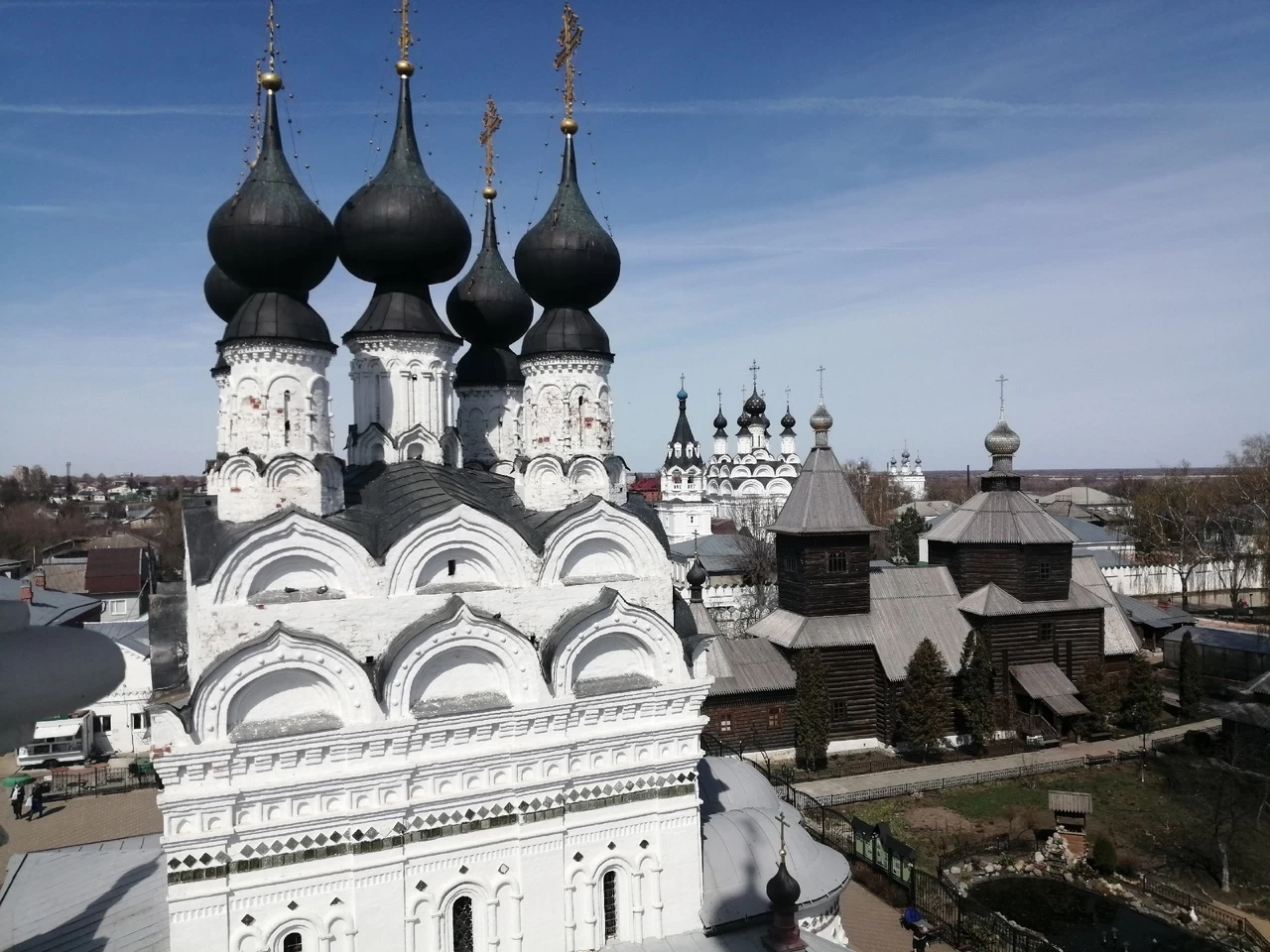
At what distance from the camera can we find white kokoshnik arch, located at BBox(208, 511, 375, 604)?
8156 mm

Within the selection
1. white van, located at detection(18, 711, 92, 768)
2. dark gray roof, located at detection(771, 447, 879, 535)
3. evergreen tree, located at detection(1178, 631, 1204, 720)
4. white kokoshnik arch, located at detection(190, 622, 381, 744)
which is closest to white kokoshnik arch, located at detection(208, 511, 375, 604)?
white kokoshnik arch, located at detection(190, 622, 381, 744)

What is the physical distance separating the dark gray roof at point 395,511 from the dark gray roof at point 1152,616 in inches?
934

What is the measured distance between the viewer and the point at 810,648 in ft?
63.1

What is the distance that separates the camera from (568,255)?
1095 centimetres

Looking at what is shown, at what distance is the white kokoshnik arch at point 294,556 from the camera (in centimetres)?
816

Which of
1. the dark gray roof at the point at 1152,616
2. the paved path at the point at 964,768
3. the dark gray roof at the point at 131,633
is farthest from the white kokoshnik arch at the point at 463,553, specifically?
the dark gray roof at the point at 1152,616

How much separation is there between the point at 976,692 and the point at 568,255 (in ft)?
48.3

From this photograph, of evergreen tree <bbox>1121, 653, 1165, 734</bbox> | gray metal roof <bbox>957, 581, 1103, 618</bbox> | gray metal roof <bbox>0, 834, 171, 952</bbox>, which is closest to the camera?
gray metal roof <bbox>0, 834, 171, 952</bbox>

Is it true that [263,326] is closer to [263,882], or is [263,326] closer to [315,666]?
[315,666]

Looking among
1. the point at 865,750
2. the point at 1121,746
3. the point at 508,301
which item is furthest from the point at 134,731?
the point at 1121,746

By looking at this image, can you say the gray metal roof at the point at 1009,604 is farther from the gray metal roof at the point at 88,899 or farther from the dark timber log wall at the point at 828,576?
the gray metal roof at the point at 88,899

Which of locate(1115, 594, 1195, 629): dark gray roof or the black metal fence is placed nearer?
the black metal fence

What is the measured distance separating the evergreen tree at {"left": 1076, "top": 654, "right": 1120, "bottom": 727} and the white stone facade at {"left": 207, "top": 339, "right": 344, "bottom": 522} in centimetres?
1887

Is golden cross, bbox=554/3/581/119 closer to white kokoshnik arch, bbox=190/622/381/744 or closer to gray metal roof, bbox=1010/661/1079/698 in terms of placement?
white kokoshnik arch, bbox=190/622/381/744
